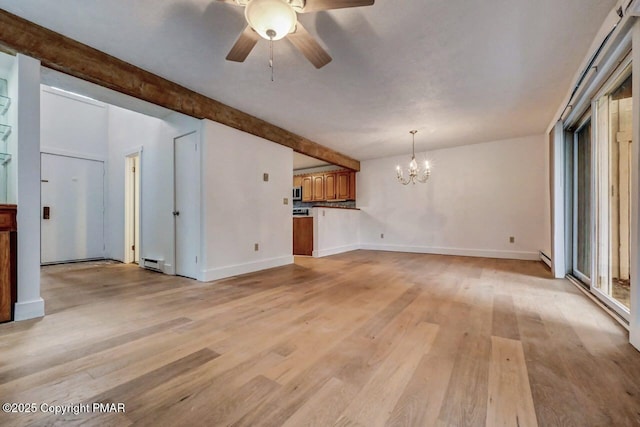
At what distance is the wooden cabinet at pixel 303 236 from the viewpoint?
5.63 metres

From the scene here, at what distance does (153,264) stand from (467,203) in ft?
19.3

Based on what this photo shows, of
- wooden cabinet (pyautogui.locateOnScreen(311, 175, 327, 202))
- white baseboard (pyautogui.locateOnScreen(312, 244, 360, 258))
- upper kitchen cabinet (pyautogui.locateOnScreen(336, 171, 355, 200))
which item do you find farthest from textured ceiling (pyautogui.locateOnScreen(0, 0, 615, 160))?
wooden cabinet (pyautogui.locateOnScreen(311, 175, 327, 202))

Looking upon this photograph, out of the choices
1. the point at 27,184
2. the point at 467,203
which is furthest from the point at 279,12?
the point at 467,203

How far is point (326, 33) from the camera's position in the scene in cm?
211

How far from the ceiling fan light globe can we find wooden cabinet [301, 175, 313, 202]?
596 centimetres

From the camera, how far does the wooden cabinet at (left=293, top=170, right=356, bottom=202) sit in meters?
7.01

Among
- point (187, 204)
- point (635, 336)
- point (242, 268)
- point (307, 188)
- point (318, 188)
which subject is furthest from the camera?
point (307, 188)

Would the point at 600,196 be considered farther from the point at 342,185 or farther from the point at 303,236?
the point at 342,185

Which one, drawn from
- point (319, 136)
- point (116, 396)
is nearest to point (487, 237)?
point (319, 136)

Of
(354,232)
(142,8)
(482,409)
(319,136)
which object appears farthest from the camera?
(354,232)

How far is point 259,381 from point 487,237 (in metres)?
5.46

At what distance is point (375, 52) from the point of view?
7.70ft

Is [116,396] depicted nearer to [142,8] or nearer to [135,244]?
[142,8]

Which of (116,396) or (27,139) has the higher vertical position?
(27,139)
